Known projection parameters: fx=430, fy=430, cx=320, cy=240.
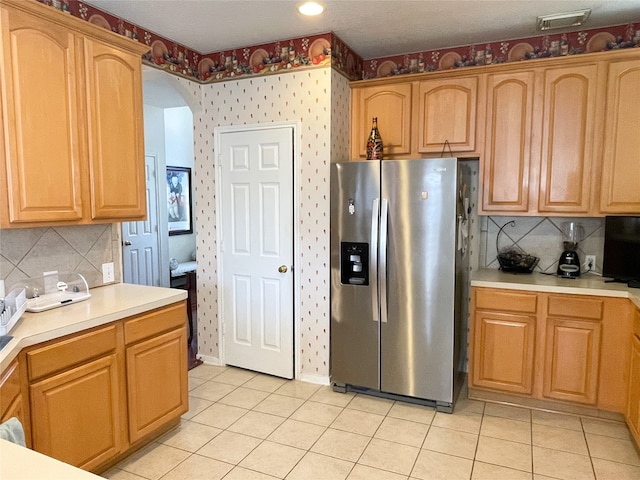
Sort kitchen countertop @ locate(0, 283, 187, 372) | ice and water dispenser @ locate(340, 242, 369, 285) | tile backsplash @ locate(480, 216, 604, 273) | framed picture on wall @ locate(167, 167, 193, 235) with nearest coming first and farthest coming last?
kitchen countertop @ locate(0, 283, 187, 372) → ice and water dispenser @ locate(340, 242, 369, 285) → tile backsplash @ locate(480, 216, 604, 273) → framed picture on wall @ locate(167, 167, 193, 235)

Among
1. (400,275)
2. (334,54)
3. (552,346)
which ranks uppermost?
(334,54)

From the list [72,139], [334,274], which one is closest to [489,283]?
[334,274]

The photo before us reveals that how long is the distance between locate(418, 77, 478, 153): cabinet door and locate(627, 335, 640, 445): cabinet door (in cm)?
168

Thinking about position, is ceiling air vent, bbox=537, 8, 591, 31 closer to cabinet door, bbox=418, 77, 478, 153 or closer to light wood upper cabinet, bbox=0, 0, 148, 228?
cabinet door, bbox=418, 77, 478, 153

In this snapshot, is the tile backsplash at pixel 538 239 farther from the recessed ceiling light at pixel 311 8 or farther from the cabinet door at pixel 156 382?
the cabinet door at pixel 156 382

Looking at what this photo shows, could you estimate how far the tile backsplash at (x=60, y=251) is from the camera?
2.34m

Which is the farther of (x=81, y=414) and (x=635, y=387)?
(x=635, y=387)

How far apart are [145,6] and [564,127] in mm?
2911

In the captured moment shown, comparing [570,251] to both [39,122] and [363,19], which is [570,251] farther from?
[39,122]

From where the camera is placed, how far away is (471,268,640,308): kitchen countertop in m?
2.75

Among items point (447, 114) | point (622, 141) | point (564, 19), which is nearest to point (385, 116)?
point (447, 114)

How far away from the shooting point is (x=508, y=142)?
313cm

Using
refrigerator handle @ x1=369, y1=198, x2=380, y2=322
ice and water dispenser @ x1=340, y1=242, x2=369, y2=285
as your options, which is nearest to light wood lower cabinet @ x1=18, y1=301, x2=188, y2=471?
ice and water dispenser @ x1=340, y1=242, x2=369, y2=285

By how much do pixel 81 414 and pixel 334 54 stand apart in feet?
9.35
